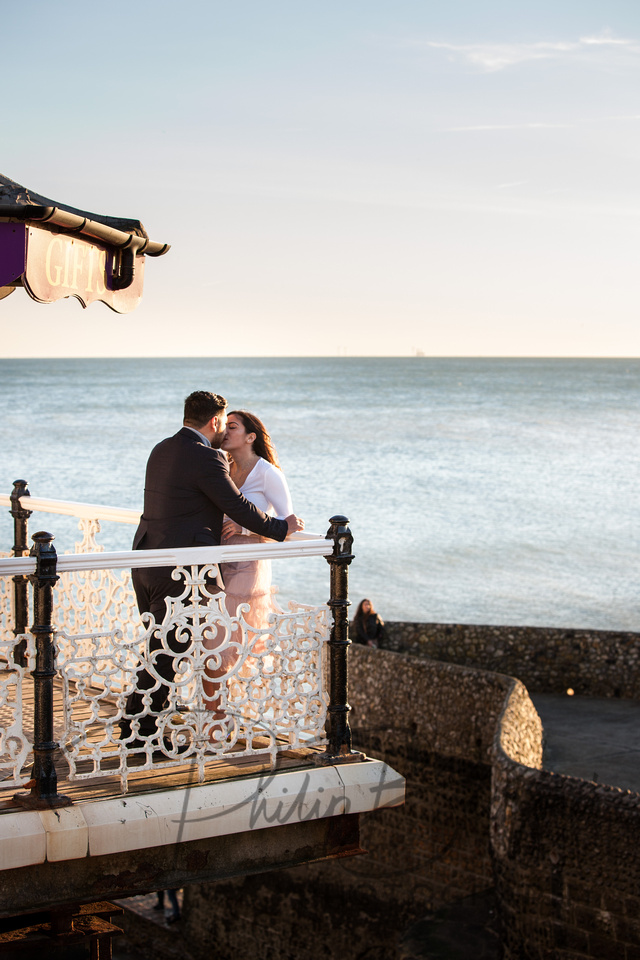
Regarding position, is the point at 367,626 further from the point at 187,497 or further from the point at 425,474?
the point at 425,474

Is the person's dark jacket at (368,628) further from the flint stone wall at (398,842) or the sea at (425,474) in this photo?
the sea at (425,474)

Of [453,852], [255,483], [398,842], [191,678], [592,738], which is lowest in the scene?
[398,842]

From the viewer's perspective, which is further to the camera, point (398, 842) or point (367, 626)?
point (367, 626)

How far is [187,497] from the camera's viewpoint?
538 centimetres

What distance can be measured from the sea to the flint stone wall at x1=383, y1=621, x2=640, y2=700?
82.9 feet

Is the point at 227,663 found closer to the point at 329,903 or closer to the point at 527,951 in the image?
the point at 527,951

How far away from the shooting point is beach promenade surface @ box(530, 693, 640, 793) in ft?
39.8

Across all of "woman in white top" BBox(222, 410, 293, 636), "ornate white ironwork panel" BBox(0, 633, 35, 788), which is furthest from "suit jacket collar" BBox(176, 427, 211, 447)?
"ornate white ironwork panel" BBox(0, 633, 35, 788)

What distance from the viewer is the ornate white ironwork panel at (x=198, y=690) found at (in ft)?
15.8

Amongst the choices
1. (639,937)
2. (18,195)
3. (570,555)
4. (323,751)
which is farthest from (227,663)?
(570,555)

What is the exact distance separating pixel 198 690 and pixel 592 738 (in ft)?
31.6

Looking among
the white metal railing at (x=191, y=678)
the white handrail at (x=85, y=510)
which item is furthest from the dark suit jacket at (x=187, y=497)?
the white handrail at (x=85, y=510)

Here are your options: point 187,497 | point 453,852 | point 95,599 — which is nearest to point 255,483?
point 187,497

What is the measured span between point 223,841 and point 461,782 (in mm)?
9449
